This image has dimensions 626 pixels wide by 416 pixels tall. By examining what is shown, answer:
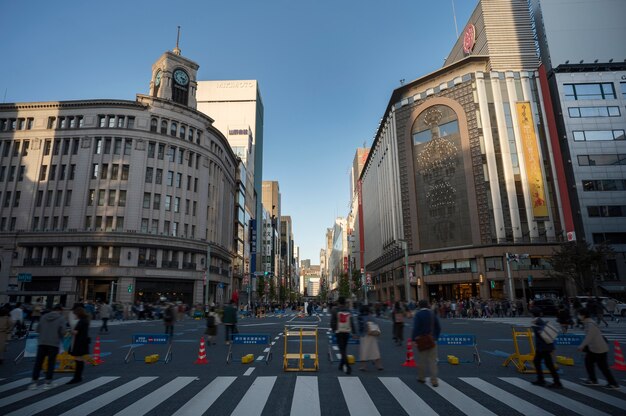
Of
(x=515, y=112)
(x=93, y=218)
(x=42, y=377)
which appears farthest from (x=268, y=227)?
(x=42, y=377)

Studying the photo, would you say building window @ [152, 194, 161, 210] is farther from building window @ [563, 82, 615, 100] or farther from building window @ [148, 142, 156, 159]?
building window @ [563, 82, 615, 100]

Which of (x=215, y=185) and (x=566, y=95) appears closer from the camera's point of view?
(x=566, y=95)

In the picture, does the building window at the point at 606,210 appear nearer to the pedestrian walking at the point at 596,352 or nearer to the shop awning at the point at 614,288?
the shop awning at the point at 614,288

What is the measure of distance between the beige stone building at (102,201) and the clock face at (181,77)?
7349 millimetres

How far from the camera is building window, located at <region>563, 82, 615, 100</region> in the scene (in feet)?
166

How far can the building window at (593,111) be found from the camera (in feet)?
164

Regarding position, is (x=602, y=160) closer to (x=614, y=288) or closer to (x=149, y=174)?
(x=614, y=288)

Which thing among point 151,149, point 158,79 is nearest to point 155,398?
point 151,149

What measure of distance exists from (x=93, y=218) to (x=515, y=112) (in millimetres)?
60053

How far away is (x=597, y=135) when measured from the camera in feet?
162

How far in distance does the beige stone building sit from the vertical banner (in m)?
45.9

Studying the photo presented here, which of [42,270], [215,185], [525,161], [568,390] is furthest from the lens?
[215,185]

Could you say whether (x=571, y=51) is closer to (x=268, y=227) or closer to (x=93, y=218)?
(x=93, y=218)

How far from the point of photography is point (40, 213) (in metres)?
45.0
